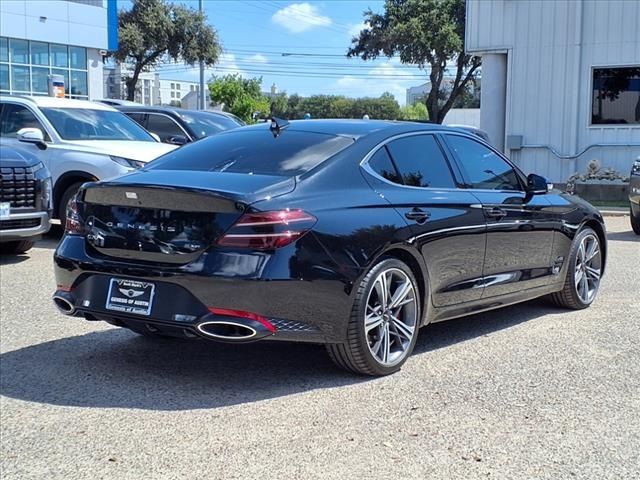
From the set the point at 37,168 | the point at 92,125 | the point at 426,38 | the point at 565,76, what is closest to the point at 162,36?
the point at 426,38

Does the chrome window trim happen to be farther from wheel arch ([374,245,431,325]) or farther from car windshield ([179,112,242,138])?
car windshield ([179,112,242,138])

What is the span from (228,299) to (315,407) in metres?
0.77

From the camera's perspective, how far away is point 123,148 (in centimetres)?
1070

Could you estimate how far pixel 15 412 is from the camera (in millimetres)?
4414

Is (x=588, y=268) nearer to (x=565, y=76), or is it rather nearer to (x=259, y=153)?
(x=259, y=153)

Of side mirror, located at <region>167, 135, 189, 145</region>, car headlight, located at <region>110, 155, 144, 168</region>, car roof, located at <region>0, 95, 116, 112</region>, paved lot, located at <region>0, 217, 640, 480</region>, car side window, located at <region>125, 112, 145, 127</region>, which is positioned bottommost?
paved lot, located at <region>0, 217, 640, 480</region>

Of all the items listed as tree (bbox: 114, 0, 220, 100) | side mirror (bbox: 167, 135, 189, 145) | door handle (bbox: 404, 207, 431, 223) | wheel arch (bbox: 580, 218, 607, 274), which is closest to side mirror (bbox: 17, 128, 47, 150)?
side mirror (bbox: 167, 135, 189, 145)

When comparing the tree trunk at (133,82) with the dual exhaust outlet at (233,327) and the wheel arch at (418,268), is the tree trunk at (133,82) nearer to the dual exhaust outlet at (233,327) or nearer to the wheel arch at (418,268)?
the wheel arch at (418,268)

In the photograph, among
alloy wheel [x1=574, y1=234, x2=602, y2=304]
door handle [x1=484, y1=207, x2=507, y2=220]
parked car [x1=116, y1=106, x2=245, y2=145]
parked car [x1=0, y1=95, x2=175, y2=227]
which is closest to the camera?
door handle [x1=484, y1=207, x2=507, y2=220]

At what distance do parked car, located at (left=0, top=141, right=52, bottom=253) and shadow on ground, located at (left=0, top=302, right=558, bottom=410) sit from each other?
338cm

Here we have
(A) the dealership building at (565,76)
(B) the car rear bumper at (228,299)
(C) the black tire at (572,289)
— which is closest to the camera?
(B) the car rear bumper at (228,299)

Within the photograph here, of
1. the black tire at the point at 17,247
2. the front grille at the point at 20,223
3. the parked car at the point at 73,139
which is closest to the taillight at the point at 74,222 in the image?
the front grille at the point at 20,223

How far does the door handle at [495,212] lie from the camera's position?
5.84m

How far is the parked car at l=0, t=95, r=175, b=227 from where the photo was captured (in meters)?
10.4
